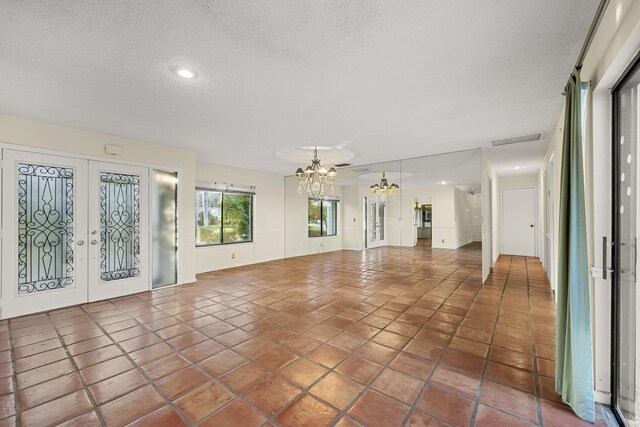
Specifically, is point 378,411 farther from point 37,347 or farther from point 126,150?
point 126,150

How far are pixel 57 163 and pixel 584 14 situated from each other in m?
5.66

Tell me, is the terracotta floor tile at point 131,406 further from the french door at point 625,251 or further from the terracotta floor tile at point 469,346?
the french door at point 625,251

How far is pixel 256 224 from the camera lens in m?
7.21

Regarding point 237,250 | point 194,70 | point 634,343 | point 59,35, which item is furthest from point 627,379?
point 237,250

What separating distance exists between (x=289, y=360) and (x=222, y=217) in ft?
15.9

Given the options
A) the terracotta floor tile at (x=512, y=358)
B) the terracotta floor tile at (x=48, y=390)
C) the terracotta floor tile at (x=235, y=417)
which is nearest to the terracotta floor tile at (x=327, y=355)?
the terracotta floor tile at (x=235, y=417)

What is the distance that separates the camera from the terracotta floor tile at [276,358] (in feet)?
7.32

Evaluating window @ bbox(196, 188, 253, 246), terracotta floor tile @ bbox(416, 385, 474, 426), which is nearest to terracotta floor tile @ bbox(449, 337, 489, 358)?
terracotta floor tile @ bbox(416, 385, 474, 426)

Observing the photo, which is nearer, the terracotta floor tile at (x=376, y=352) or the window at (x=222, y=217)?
the terracotta floor tile at (x=376, y=352)

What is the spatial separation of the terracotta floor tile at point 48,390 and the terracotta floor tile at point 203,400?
2.91 feet

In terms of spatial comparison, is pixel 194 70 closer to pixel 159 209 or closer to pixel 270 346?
pixel 270 346

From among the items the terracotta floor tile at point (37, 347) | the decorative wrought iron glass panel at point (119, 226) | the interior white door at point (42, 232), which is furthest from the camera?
the decorative wrought iron glass panel at point (119, 226)

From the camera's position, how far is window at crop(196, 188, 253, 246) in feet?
20.2

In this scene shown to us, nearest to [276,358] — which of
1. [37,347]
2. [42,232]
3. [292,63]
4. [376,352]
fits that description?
[376,352]
